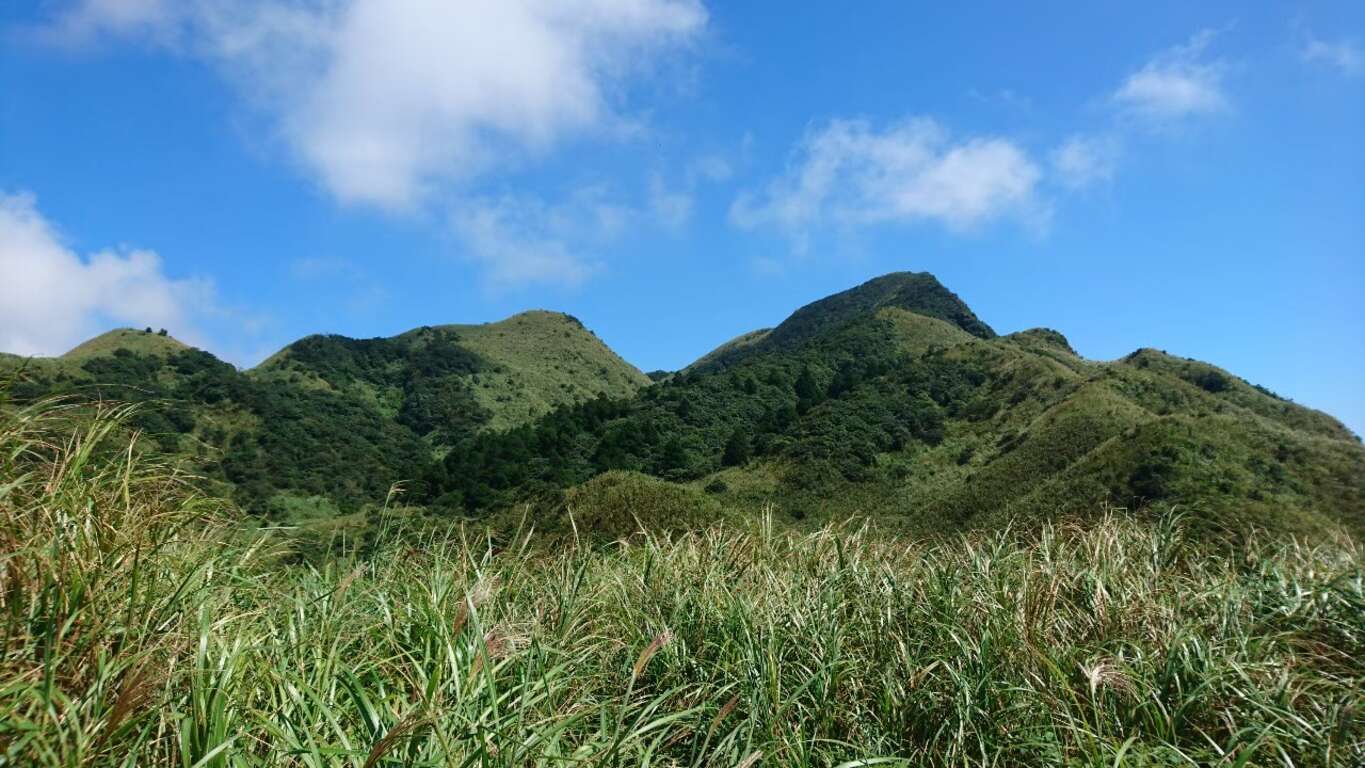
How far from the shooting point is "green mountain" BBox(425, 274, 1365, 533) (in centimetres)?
3023

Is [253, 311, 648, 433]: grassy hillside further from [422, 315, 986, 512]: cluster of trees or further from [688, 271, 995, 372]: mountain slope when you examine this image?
[422, 315, 986, 512]: cluster of trees

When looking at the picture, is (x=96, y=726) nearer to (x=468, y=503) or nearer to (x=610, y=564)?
(x=610, y=564)

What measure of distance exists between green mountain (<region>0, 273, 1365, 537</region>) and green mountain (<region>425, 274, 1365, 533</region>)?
15 centimetres

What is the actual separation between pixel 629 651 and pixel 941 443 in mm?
43189

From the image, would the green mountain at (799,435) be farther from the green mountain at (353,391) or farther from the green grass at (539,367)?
the green grass at (539,367)

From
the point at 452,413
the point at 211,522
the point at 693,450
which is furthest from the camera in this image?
the point at 452,413

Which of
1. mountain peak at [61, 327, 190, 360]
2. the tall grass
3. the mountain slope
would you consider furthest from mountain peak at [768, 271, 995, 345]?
the tall grass

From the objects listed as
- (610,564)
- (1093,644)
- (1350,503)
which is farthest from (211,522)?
(1350,503)

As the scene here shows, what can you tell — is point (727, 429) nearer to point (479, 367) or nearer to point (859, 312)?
point (479, 367)

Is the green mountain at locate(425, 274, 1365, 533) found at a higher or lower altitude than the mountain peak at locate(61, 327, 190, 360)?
lower

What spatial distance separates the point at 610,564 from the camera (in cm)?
628

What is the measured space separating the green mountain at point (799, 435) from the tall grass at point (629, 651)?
366 cm

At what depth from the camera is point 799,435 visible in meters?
46.0

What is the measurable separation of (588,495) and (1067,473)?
19.8 metres
